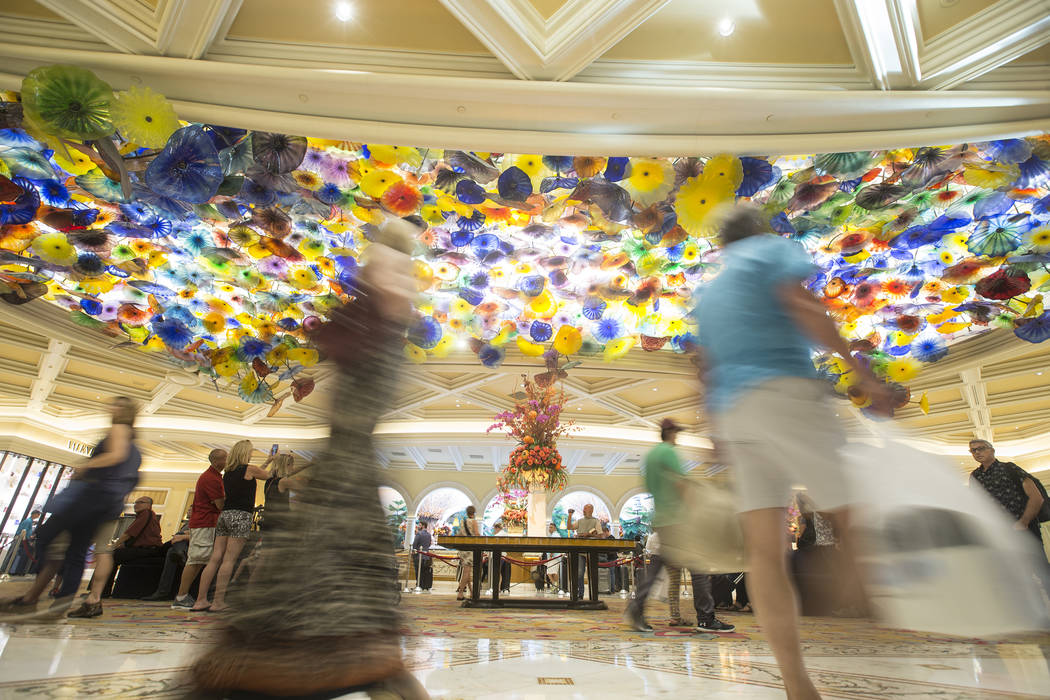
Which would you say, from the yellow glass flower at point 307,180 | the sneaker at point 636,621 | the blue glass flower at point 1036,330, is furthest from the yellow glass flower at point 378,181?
the blue glass flower at point 1036,330

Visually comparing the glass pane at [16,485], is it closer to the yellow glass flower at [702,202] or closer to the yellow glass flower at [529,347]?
the yellow glass flower at [529,347]

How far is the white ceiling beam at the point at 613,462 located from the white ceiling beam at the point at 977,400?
8.33m

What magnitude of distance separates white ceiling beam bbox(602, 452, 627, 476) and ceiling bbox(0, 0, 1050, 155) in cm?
1320

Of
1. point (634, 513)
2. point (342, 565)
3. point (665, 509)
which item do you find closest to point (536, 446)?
point (665, 509)

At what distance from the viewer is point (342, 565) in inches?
40.1

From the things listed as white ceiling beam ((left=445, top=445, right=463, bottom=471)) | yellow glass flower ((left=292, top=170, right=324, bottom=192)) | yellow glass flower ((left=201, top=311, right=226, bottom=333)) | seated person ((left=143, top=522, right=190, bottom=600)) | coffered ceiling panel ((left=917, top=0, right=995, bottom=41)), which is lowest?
seated person ((left=143, top=522, right=190, bottom=600))

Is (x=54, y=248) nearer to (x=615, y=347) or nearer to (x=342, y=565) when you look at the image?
(x=615, y=347)

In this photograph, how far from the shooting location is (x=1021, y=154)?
4.32 meters

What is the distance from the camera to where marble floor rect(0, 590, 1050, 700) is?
174 centimetres

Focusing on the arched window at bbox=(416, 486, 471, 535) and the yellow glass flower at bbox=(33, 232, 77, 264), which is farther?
the arched window at bbox=(416, 486, 471, 535)

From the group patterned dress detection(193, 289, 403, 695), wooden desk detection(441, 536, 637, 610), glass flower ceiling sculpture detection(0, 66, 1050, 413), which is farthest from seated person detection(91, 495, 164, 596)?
patterned dress detection(193, 289, 403, 695)

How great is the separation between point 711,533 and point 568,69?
3617 mm

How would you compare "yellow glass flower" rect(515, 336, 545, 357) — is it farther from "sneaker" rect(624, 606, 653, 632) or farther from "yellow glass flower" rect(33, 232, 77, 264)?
"yellow glass flower" rect(33, 232, 77, 264)

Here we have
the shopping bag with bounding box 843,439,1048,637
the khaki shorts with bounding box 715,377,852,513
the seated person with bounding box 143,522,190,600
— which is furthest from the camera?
the seated person with bounding box 143,522,190,600
